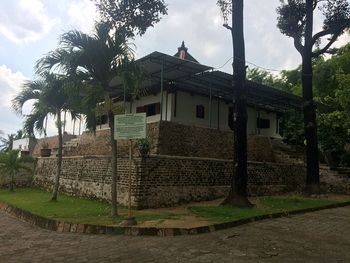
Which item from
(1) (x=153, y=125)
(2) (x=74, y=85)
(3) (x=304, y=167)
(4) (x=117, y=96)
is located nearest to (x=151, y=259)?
(2) (x=74, y=85)

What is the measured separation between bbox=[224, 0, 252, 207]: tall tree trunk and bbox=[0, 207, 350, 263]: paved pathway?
2.77 metres

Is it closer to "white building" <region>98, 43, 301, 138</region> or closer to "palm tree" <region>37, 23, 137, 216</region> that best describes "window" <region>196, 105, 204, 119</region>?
"white building" <region>98, 43, 301, 138</region>

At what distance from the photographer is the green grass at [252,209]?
33.8ft

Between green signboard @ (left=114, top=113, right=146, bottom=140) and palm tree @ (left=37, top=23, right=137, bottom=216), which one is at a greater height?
palm tree @ (left=37, top=23, right=137, bottom=216)

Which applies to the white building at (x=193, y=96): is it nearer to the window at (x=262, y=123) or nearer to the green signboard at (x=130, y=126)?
the window at (x=262, y=123)

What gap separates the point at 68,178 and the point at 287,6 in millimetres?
13405

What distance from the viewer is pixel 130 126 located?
9.76m

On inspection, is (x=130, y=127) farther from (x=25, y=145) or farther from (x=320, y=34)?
(x=25, y=145)

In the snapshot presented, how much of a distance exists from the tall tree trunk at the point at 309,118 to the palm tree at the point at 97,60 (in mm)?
9854

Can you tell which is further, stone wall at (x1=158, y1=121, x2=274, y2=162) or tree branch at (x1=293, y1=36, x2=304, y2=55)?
tree branch at (x1=293, y1=36, x2=304, y2=55)

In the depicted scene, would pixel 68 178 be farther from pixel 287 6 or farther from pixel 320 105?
pixel 320 105

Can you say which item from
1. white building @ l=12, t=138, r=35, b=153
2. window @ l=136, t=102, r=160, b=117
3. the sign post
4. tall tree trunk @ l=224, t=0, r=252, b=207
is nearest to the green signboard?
the sign post

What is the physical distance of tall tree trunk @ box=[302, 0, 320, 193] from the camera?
16828mm

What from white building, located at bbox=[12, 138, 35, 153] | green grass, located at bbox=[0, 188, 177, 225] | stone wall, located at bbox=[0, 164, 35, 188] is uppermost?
white building, located at bbox=[12, 138, 35, 153]
